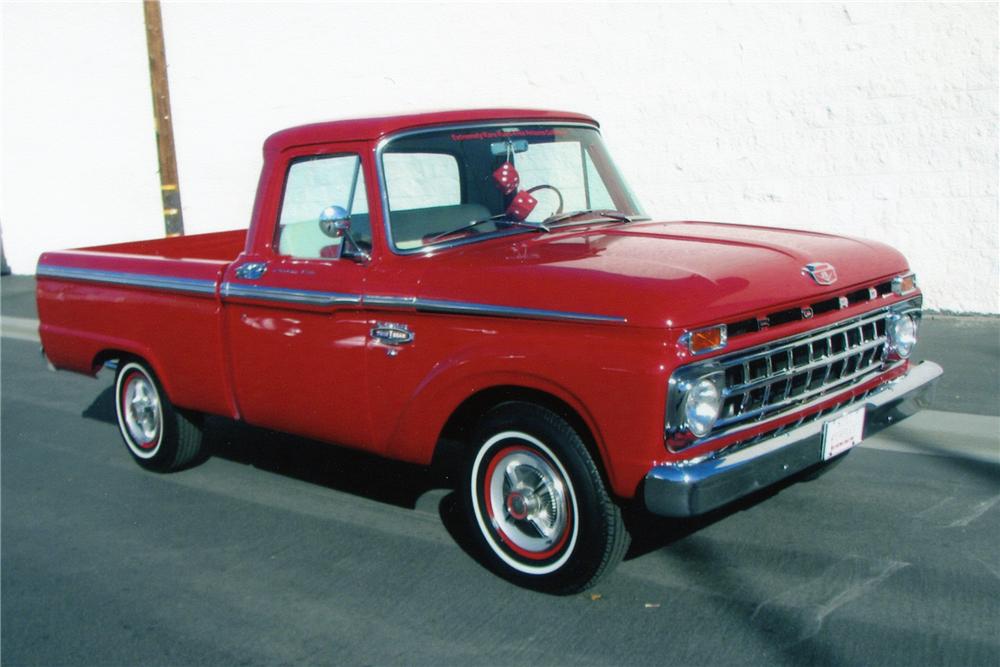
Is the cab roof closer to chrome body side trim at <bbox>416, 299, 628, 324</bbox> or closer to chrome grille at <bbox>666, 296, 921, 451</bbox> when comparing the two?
chrome body side trim at <bbox>416, 299, 628, 324</bbox>

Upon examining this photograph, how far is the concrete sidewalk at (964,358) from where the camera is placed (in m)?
6.64

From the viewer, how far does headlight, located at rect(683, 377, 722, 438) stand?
367 centimetres

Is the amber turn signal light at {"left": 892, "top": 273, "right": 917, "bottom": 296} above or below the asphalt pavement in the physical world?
above

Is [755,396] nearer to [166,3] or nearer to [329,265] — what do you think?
[329,265]

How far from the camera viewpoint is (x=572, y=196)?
17.3 ft

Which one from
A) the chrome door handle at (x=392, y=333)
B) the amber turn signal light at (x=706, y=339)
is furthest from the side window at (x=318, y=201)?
the amber turn signal light at (x=706, y=339)

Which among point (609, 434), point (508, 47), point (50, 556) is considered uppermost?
point (508, 47)

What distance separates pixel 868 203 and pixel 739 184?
1168mm

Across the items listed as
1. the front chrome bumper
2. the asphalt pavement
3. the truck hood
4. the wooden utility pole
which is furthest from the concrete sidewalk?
the wooden utility pole

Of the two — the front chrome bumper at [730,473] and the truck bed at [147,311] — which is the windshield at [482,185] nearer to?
the truck bed at [147,311]

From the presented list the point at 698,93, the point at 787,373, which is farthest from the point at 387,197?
the point at 698,93

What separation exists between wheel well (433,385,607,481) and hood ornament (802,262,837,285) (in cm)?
109

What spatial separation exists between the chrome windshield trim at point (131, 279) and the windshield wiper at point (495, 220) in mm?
1382

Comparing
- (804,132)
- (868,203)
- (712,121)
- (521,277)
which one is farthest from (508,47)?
(521,277)
